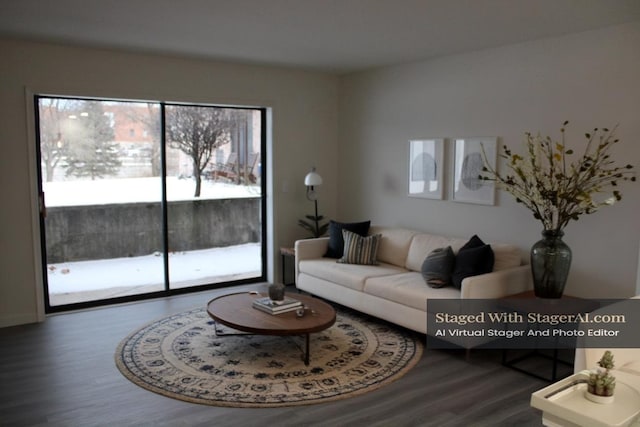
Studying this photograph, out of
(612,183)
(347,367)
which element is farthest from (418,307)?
(612,183)

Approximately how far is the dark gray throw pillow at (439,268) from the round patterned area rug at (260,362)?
1.77 feet

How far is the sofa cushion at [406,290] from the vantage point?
13.7 feet

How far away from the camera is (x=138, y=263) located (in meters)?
5.64

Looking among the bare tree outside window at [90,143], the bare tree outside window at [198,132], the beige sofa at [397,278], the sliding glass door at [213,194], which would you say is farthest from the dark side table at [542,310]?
the bare tree outside window at [90,143]

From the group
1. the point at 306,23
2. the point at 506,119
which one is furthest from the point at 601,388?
the point at 506,119

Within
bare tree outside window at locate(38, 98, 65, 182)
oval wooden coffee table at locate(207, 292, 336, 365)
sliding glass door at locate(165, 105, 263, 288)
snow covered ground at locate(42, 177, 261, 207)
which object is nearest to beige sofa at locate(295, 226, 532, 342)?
oval wooden coffee table at locate(207, 292, 336, 365)

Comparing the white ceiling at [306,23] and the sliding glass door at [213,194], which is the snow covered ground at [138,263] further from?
the white ceiling at [306,23]

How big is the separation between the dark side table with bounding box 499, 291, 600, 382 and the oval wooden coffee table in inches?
54.2

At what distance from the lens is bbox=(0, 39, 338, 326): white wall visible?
469 centimetres

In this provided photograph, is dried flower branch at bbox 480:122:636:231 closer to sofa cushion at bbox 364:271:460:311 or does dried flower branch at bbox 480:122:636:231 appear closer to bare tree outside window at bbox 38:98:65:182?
sofa cushion at bbox 364:271:460:311

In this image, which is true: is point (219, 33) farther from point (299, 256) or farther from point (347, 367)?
point (347, 367)

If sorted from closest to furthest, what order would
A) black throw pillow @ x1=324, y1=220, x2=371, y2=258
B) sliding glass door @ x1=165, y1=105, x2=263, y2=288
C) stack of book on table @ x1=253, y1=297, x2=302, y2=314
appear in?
stack of book on table @ x1=253, y1=297, x2=302, y2=314 < black throw pillow @ x1=324, y1=220, x2=371, y2=258 < sliding glass door @ x1=165, y1=105, x2=263, y2=288

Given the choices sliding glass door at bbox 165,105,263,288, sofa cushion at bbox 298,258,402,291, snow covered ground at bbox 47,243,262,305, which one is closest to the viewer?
sofa cushion at bbox 298,258,402,291

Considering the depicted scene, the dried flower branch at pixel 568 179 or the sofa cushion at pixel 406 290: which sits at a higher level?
the dried flower branch at pixel 568 179
